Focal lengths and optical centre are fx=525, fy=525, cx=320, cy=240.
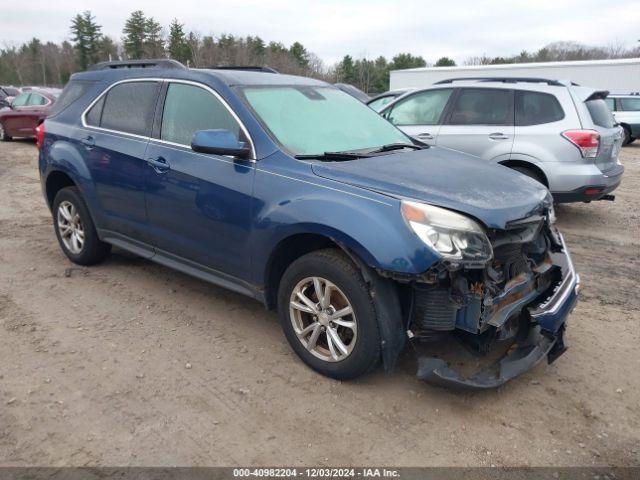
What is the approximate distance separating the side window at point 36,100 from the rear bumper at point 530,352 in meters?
14.8

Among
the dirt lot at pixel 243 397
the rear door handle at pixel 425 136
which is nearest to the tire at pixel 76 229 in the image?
the dirt lot at pixel 243 397

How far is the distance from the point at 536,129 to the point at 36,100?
44.2 ft

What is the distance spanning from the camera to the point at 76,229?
5070 mm

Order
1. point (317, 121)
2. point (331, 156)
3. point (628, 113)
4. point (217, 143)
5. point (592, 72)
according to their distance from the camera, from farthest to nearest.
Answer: point (592, 72), point (628, 113), point (317, 121), point (331, 156), point (217, 143)

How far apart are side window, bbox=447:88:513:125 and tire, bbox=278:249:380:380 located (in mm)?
4659

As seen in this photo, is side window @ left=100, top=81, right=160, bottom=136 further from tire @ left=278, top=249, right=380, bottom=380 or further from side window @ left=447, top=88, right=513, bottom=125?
side window @ left=447, top=88, right=513, bottom=125

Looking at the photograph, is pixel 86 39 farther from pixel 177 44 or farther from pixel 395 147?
pixel 395 147

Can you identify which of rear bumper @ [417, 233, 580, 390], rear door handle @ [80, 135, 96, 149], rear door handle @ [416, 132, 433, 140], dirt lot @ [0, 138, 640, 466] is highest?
rear door handle @ [80, 135, 96, 149]

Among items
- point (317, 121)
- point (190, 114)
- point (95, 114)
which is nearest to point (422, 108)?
point (317, 121)

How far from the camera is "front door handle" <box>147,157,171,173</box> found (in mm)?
3929

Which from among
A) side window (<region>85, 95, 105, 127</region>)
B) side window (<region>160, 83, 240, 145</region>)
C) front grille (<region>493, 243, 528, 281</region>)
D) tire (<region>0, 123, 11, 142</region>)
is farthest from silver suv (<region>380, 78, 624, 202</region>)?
tire (<region>0, 123, 11, 142</region>)

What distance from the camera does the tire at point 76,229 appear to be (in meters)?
4.90

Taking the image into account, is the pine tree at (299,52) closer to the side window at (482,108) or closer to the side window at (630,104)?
the side window at (630,104)

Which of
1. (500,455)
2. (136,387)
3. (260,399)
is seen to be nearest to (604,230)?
(500,455)
